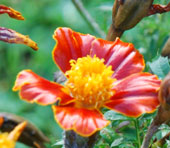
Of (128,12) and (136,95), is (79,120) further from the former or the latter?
(128,12)

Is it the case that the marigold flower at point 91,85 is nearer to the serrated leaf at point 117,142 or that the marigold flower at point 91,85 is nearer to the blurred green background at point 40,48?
the serrated leaf at point 117,142

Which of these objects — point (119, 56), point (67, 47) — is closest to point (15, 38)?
point (67, 47)

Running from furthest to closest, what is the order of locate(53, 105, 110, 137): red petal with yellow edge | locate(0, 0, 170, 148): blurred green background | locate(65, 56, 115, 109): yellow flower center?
locate(0, 0, 170, 148): blurred green background, locate(65, 56, 115, 109): yellow flower center, locate(53, 105, 110, 137): red petal with yellow edge

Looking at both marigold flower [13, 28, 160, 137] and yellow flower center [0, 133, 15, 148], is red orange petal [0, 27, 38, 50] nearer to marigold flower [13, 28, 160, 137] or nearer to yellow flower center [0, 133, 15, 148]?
marigold flower [13, 28, 160, 137]

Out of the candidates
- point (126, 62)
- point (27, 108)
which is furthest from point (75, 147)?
point (27, 108)

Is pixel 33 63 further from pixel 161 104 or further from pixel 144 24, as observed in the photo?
pixel 161 104

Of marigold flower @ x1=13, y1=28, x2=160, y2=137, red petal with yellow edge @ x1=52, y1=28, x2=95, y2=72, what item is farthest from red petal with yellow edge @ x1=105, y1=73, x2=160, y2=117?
red petal with yellow edge @ x1=52, y1=28, x2=95, y2=72
